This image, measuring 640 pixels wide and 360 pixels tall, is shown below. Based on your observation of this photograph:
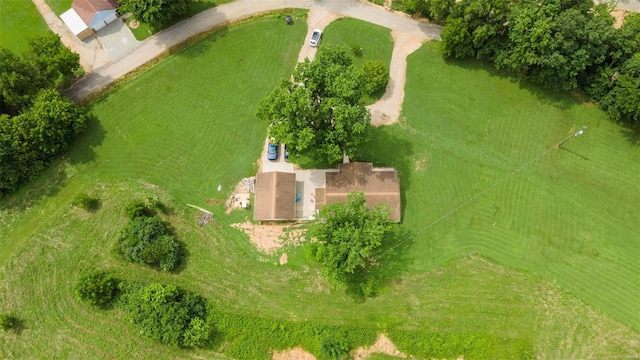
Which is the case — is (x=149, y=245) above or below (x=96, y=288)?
above

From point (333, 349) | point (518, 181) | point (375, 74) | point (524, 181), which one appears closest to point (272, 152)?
point (375, 74)

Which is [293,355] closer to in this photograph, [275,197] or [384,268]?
[384,268]

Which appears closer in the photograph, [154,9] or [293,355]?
[293,355]

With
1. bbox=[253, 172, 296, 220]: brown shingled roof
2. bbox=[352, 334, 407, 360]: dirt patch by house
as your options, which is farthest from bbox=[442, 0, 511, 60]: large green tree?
bbox=[352, 334, 407, 360]: dirt patch by house

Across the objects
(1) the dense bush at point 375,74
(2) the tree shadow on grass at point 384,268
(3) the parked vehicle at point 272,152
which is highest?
(1) the dense bush at point 375,74

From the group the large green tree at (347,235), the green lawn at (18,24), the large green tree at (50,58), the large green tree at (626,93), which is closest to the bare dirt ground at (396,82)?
the large green tree at (347,235)

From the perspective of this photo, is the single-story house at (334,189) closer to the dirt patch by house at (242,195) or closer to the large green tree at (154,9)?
the dirt patch by house at (242,195)

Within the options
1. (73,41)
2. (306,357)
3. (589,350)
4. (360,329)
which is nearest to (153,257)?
(306,357)

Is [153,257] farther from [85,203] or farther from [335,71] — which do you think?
[335,71]
